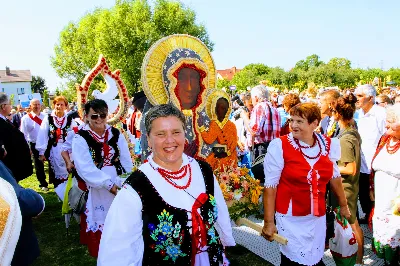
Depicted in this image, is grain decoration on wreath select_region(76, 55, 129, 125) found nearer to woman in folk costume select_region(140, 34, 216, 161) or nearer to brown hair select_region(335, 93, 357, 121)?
woman in folk costume select_region(140, 34, 216, 161)

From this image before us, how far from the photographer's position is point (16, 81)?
72.7m

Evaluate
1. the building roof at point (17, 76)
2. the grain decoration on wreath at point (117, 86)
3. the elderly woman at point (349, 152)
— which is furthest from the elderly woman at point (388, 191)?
the building roof at point (17, 76)

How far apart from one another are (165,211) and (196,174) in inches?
13.2

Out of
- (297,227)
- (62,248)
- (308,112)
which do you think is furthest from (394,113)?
(62,248)

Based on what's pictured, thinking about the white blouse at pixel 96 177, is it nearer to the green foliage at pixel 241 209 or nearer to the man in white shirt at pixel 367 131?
the green foliage at pixel 241 209

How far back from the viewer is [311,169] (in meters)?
2.83

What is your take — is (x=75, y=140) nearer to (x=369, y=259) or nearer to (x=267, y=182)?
(x=267, y=182)

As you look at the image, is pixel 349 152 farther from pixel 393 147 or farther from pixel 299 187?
pixel 299 187

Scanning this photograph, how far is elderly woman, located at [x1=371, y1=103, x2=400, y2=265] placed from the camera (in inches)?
129

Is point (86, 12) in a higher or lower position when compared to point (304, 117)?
higher

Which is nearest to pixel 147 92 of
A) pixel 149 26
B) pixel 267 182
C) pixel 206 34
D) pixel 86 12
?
pixel 267 182

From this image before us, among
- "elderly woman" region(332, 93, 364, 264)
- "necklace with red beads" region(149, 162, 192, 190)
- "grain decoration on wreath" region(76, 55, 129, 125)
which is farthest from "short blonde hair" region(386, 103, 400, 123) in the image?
"grain decoration on wreath" region(76, 55, 129, 125)

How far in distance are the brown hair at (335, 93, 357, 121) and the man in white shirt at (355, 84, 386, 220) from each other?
1437mm

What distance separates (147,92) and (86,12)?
122 ft
